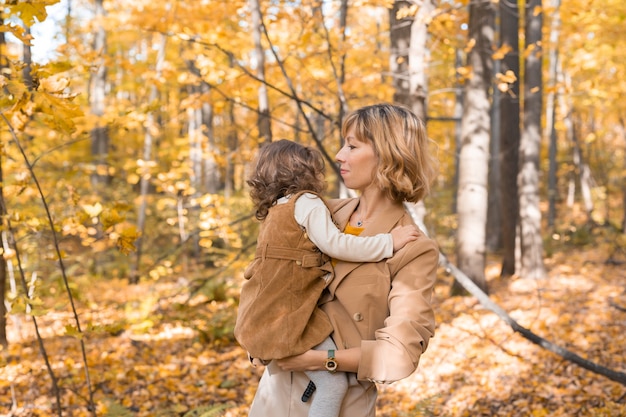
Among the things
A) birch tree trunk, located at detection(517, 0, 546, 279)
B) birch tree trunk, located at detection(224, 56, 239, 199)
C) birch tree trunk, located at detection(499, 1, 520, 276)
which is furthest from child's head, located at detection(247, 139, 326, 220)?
birch tree trunk, located at detection(499, 1, 520, 276)

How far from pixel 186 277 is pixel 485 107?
7.08 m

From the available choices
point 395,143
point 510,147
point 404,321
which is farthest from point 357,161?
point 510,147

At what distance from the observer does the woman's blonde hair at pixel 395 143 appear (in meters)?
1.87

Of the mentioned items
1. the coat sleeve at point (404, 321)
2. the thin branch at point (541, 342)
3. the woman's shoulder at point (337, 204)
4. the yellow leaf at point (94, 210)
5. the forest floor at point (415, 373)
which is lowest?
the forest floor at point (415, 373)

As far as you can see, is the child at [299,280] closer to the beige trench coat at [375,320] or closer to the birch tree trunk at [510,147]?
the beige trench coat at [375,320]

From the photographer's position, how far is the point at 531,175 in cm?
955

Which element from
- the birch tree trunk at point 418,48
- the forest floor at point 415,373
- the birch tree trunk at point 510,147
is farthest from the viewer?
the birch tree trunk at point 510,147

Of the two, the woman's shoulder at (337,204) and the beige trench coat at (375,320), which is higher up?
the woman's shoulder at (337,204)

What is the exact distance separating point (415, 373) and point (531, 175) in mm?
5135

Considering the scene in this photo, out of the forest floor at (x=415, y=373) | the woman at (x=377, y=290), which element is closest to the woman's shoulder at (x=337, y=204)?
the woman at (x=377, y=290)

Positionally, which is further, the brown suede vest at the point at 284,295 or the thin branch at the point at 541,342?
the thin branch at the point at 541,342

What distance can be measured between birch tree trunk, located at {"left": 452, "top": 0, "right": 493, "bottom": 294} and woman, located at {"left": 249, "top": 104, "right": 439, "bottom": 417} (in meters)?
6.36

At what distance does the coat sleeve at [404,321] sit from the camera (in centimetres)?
172

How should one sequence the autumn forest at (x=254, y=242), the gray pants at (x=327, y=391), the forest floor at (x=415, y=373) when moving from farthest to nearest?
A: the forest floor at (x=415, y=373)
the autumn forest at (x=254, y=242)
the gray pants at (x=327, y=391)
